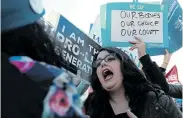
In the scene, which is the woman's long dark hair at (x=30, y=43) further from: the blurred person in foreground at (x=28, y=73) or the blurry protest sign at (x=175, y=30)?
the blurry protest sign at (x=175, y=30)

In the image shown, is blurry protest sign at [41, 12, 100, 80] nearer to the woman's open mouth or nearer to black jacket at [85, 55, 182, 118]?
the woman's open mouth

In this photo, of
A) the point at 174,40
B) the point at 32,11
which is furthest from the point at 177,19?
the point at 32,11

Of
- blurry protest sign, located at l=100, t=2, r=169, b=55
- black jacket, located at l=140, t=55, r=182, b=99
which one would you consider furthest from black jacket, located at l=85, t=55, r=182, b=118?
blurry protest sign, located at l=100, t=2, r=169, b=55

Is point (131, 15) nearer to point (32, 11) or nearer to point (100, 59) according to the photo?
point (100, 59)

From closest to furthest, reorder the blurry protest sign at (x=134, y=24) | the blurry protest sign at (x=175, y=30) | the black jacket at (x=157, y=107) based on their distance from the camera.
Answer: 1. the black jacket at (x=157, y=107)
2. the blurry protest sign at (x=134, y=24)
3. the blurry protest sign at (x=175, y=30)

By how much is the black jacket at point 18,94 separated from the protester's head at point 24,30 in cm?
4

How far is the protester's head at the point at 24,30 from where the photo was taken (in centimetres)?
61

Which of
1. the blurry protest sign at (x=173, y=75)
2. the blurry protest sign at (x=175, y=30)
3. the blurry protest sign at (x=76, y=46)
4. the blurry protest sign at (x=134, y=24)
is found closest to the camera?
the blurry protest sign at (x=76, y=46)

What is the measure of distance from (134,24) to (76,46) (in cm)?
137

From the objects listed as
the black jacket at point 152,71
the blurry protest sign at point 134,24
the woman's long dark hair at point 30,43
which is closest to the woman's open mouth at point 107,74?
the black jacket at point 152,71

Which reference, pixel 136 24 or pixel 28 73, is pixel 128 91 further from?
pixel 136 24

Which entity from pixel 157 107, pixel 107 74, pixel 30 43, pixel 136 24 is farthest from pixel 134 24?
pixel 30 43

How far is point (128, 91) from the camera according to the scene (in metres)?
1.62

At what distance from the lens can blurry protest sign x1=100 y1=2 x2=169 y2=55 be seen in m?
3.08
